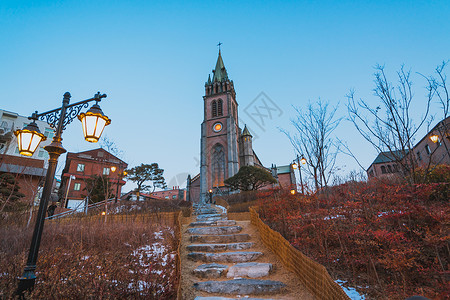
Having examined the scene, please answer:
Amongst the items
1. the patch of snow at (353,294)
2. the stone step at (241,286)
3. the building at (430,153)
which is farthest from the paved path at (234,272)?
the building at (430,153)

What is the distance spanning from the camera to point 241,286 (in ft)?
12.3

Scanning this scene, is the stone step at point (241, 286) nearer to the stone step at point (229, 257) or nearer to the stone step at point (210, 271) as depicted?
the stone step at point (210, 271)

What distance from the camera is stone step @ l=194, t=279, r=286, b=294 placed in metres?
3.67

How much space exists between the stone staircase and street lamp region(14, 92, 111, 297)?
2.38 meters

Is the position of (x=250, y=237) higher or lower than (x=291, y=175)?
lower

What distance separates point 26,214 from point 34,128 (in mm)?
9452

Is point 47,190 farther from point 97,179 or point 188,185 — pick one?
point 188,185

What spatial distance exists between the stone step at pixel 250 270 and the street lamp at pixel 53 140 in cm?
318

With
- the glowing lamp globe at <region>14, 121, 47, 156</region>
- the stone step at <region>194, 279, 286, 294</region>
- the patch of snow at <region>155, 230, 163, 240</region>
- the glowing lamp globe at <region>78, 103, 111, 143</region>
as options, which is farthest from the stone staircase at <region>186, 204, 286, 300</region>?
the glowing lamp globe at <region>14, 121, 47, 156</region>

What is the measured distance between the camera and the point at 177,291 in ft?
10.6

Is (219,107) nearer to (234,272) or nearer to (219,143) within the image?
(219,143)

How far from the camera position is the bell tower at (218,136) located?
35.0m

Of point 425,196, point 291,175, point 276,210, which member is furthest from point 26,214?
point 291,175

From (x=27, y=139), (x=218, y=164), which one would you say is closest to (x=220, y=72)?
(x=218, y=164)
